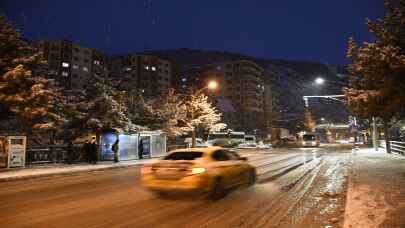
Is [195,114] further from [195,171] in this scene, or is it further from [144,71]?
[144,71]

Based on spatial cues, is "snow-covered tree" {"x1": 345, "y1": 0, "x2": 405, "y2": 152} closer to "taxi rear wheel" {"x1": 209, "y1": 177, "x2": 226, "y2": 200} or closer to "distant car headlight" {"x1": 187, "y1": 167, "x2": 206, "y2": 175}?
"taxi rear wheel" {"x1": 209, "y1": 177, "x2": 226, "y2": 200}

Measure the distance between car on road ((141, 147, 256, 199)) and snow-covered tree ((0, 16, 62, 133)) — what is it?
13499 mm

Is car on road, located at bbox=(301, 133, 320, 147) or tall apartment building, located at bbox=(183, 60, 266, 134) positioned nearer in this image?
car on road, located at bbox=(301, 133, 320, 147)

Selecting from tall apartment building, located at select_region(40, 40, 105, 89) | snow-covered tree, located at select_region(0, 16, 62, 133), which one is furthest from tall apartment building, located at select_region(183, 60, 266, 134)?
snow-covered tree, located at select_region(0, 16, 62, 133)

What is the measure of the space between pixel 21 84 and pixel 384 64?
19178 mm

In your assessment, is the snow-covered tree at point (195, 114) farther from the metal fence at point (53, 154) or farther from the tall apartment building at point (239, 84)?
the tall apartment building at point (239, 84)

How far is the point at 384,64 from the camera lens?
Result: 483 inches

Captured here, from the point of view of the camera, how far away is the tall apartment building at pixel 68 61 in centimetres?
9906

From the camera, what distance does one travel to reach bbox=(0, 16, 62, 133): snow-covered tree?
64.4 feet

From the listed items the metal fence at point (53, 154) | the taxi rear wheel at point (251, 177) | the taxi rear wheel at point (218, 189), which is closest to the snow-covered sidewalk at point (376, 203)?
the taxi rear wheel at point (251, 177)

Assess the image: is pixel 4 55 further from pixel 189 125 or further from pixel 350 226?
pixel 350 226

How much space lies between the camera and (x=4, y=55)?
2120 cm

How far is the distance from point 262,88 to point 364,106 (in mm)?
124679

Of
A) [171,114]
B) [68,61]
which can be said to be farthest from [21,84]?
[68,61]
